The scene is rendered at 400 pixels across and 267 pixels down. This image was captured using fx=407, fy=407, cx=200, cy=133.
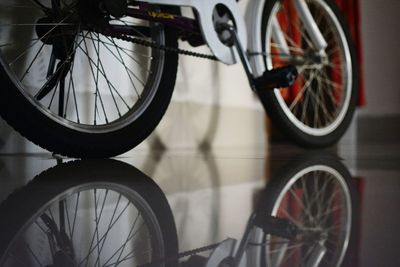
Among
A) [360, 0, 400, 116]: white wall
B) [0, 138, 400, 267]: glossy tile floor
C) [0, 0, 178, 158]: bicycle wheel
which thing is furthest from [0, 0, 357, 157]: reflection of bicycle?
[360, 0, 400, 116]: white wall

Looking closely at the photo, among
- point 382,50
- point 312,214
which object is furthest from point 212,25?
point 382,50

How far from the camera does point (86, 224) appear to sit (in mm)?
411

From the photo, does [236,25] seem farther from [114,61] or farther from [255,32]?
[114,61]

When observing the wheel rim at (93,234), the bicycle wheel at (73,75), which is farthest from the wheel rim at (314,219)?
the bicycle wheel at (73,75)

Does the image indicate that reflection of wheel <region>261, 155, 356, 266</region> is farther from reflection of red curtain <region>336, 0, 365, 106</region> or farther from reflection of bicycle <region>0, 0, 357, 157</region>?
reflection of red curtain <region>336, 0, 365, 106</region>

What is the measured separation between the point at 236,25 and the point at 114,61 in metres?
0.43

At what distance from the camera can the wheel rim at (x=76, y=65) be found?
95 cm

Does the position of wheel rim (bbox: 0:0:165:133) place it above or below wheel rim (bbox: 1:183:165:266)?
above

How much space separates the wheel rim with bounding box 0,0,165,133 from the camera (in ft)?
3.12

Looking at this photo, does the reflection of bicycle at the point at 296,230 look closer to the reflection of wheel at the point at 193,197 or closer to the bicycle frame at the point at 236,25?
the reflection of wheel at the point at 193,197

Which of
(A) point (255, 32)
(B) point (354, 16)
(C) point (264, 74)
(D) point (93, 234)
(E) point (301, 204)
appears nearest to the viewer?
(D) point (93, 234)

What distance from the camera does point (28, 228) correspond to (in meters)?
0.39

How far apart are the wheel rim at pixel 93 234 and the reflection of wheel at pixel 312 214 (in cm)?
10

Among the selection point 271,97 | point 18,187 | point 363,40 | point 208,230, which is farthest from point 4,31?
point 363,40
